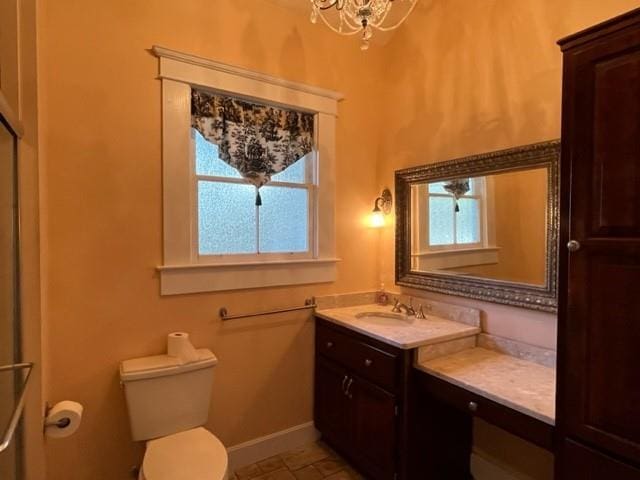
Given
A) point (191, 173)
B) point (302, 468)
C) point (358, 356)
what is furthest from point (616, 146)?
point (302, 468)

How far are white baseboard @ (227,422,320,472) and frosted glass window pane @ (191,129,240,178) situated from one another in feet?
5.31

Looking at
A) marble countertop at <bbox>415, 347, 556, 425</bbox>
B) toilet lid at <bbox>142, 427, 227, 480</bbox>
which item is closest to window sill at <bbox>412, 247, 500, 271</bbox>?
marble countertop at <bbox>415, 347, 556, 425</bbox>

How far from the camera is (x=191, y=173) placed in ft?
6.82

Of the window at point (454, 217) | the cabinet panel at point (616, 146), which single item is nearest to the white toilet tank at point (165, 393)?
the window at point (454, 217)

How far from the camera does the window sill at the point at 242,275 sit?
2006 millimetres

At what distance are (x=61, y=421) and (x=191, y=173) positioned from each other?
1.28 m

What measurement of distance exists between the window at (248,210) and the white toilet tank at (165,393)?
0.61 meters

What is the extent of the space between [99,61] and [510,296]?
7.73 feet

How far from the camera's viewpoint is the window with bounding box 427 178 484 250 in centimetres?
214

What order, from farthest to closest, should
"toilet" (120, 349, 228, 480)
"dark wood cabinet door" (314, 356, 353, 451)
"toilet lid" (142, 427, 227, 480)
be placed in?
"dark wood cabinet door" (314, 356, 353, 451) < "toilet" (120, 349, 228, 480) < "toilet lid" (142, 427, 227, 480)

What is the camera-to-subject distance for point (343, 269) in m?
2.61

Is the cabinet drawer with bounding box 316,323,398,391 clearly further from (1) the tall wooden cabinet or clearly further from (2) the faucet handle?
(1) the tall wooden cabinet

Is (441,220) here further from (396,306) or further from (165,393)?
(165,393)

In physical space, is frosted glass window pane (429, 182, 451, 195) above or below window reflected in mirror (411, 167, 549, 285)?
above
